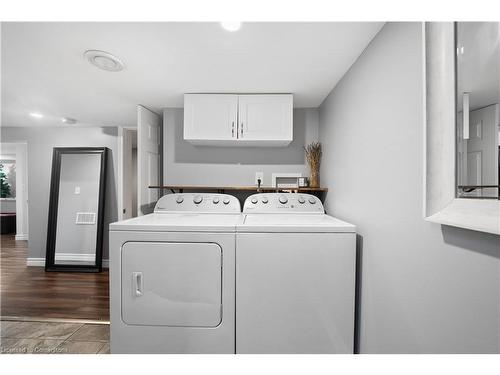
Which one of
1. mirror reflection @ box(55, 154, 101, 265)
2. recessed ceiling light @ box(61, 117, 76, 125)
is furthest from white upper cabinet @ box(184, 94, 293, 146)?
mirror reflection @ box(55, 154, 101, 265)

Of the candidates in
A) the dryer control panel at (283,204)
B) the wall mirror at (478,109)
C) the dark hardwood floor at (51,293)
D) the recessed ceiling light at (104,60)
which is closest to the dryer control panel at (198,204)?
the dryer control panel at (283,204)

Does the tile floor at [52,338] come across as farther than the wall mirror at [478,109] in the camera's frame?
Yes

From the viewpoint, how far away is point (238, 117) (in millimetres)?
2152

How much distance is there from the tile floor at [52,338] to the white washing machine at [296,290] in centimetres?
125

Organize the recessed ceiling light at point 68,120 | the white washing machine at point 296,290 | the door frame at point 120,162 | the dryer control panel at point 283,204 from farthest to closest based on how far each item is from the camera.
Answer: the door frame at point 120,162 → the recessed ceiling light at point 68,120 → the dryer control panel at point 283,204 → the white washing machine at point 296,290

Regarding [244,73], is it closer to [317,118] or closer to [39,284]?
[317,118]

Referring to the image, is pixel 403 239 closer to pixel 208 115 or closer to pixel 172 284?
pixel 172 284

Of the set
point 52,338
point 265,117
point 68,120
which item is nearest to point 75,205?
point 68,120

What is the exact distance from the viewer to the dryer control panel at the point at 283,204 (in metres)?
2.10

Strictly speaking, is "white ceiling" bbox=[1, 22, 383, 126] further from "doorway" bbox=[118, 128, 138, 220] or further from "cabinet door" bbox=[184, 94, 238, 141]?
"doorway" bbox=[118, 128, 138, 220]

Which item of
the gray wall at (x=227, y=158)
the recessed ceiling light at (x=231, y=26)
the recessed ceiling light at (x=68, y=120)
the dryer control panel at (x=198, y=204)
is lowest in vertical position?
the dryer control panel at (x=198, y=204)

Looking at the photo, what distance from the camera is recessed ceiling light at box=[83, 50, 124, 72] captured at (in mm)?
1485

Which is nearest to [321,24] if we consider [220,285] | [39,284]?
[220,285]

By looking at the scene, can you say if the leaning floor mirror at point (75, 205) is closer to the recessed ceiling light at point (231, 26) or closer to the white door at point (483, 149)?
the recessed ceiling light at point (231, 26)
